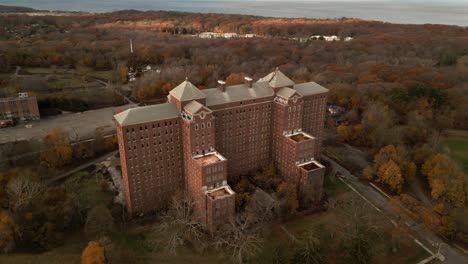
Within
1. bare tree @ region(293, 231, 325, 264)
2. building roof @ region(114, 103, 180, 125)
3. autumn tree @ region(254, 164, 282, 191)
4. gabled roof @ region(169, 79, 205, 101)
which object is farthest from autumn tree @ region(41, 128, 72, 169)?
bare tree @ region(293, 231, 325, 264)

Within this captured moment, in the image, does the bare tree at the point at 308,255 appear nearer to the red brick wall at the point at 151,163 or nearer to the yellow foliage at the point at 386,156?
the red brick wall at the point at 151,163

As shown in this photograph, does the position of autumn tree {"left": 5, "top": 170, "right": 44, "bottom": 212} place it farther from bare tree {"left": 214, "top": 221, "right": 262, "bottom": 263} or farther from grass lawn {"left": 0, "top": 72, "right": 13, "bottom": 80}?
grass lawn {"left": 0, "top": 72, "right": 13, "bottom": 80}

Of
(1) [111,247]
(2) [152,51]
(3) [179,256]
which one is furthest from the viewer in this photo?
(2) [152,51]

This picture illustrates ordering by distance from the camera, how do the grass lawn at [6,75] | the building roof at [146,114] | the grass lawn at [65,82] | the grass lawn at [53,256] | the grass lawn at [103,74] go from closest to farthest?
the grass lawn at [53,256]
the building roof at [146,114]
the grass lawn at [6,75]
the grass lawn at [65,82]
the grass lawn at [103,74]

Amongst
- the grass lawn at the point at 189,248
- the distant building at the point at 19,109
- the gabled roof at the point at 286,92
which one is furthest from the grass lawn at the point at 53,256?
the distant building at the point at 19,109

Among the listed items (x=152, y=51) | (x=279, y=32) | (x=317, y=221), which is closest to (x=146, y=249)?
(x=317, y=221)

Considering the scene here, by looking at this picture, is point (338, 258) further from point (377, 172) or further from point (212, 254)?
point (377, 172)

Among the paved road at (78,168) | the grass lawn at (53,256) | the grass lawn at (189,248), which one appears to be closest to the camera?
the grass lawn at (53,256)

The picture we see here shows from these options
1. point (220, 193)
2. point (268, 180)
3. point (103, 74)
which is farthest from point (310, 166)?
point (103, 74)
